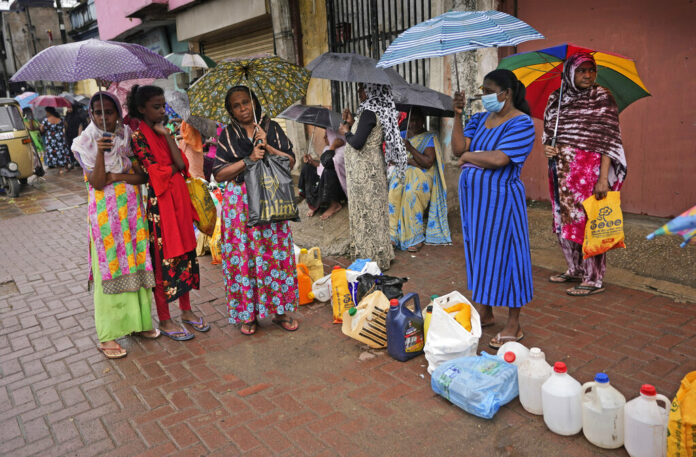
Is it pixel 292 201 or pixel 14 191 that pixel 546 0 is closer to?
pixel 292 201

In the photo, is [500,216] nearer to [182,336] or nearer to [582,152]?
[582,152]

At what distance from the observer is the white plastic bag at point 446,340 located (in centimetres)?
349

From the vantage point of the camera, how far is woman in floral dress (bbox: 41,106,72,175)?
51.7 feet

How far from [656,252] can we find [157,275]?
475cm

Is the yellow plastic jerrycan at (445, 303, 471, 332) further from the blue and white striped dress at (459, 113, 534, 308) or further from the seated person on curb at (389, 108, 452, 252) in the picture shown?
the seated person on curb at (389, 108, 452, 252)

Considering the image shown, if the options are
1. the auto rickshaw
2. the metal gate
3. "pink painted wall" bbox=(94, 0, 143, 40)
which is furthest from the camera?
"pink painted wall" bbox=(94, 0, 143, 40)

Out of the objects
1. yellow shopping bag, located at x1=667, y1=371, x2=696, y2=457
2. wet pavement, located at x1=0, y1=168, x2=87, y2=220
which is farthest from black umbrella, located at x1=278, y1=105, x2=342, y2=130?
wet pavement, located at x1=0, y1=168, x2=87, y2=220

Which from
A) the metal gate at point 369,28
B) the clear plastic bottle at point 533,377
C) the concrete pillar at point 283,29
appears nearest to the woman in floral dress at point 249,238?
the clear plastic bottle at point 533,377

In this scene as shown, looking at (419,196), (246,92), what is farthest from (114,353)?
(419,196)

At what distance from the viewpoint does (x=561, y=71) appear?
465 centimetres

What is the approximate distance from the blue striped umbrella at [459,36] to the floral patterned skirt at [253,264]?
156 cm

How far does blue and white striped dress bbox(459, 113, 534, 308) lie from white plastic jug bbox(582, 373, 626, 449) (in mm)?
1067

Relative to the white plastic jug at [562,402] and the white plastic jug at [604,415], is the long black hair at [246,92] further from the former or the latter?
the white plastic jug at [604,415]

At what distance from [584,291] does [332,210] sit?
4.04m
